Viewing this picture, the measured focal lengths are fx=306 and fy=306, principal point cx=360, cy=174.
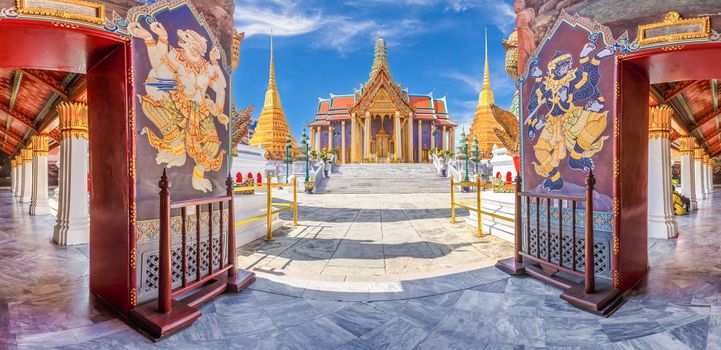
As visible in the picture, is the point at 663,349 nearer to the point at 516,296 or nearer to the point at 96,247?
the point at 516,296

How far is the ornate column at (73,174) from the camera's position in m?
5.89

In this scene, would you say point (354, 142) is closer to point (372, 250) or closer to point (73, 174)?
point (73, 174)

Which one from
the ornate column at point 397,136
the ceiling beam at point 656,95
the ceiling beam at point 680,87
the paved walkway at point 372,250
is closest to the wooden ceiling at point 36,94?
the paved walkway at point 372,250

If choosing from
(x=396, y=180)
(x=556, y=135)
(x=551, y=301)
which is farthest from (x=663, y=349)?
(x=396, y=180)

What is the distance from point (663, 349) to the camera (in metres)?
2.29

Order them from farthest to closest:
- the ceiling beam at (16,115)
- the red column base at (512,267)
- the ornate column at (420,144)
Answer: the ornate column at (420,144)
the ceiling beam at (16,115)
the red column base at (512,267)

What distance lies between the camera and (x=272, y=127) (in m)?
32.2

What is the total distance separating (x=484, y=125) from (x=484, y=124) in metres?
0.15

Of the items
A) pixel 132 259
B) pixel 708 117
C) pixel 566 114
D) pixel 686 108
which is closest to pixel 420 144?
pixel 708 117

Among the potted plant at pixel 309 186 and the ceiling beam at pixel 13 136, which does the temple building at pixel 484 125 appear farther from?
the ceiling beam at pixel 13 136

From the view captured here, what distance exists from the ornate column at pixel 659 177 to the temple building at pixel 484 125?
22.7 metres

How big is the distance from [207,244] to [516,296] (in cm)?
351

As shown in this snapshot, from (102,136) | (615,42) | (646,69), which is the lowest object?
(102,136)

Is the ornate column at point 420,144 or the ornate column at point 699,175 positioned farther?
the ornate column at point 420,144
